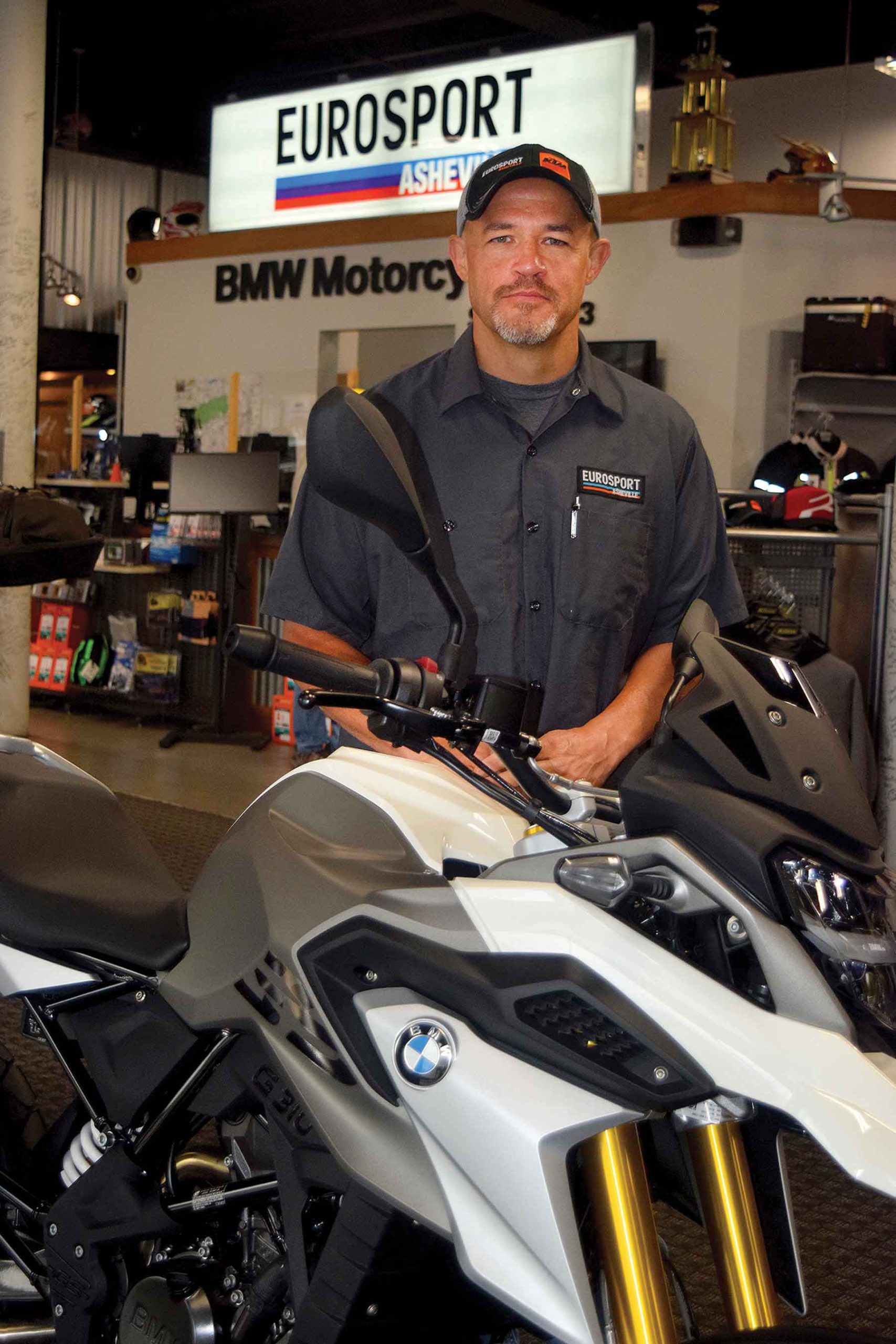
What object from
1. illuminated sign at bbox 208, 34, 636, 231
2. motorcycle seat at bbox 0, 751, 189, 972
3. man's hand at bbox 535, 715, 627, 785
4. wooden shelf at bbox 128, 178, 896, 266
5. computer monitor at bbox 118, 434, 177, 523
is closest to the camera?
motorcycle seat at bbox 0, 751, 189, 972

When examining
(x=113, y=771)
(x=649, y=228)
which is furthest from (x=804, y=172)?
(x=113, y=771)

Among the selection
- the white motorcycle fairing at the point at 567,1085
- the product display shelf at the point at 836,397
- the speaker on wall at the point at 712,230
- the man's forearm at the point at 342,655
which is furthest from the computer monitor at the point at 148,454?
the white motorcycle fairing at the point at 567,1085

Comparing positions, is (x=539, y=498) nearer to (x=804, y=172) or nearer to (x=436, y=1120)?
(x=436, y=1120)

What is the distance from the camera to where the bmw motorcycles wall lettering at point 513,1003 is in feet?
3.09

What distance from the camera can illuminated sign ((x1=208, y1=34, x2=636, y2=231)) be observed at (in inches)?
300

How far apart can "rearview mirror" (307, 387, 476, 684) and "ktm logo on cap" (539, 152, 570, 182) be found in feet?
2.75

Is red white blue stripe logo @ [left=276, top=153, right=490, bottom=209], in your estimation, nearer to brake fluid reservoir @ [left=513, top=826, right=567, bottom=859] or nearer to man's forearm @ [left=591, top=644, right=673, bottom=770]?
→ man's forearm @ [left=591, top=644, right=673, bottom=770]

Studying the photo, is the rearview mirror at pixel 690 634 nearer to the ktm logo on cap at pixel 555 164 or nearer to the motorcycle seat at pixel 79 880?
the motorcycle seat at pixel 79 880

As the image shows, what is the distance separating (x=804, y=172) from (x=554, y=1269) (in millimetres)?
7469

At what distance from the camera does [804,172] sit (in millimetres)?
7535

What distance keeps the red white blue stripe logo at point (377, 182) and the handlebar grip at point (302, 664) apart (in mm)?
7490

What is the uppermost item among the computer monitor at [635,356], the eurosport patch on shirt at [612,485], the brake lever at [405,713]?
the computer monitor at [635,356]

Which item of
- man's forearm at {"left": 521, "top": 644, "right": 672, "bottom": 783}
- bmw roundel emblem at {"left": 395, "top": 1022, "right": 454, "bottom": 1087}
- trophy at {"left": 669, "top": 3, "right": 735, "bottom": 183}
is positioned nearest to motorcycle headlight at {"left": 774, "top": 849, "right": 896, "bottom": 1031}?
bmw roundel emblem at {"left": 395, "top": 1022, "right": 454, "bottom": 1087}

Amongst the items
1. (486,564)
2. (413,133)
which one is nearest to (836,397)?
(413,133)
